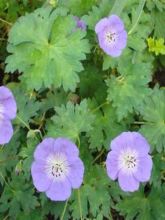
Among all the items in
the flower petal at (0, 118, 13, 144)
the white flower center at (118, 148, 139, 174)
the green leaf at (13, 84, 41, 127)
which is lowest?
the white flower center at (118, 148, 139, 174)

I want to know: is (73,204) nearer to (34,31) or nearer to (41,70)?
(41,70)

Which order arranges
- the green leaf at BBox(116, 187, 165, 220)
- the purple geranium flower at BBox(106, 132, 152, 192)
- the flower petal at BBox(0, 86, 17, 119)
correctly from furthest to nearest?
1. the green leaf at BBox(116, 187, 165, 220)
2. the purple geranium flower at BBox(106, 132, 152, 192)
3. the flower petal at BBox(0, 86, 17, 119)

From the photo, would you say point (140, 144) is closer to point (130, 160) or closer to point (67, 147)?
point (130, 160)

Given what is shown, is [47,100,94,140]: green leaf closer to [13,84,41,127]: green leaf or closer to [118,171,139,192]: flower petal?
[13,84,41,127]: green leaf

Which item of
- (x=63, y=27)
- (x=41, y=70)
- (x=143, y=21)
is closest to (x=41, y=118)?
(x=41, y=70)

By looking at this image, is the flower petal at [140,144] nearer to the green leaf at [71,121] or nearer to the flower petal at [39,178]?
the green leaf at [71,121]

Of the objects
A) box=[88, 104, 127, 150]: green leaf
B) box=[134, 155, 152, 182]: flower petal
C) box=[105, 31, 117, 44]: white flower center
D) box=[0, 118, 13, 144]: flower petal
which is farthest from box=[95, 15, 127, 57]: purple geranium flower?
box=[0, 118, 13, 144]: flower petal
